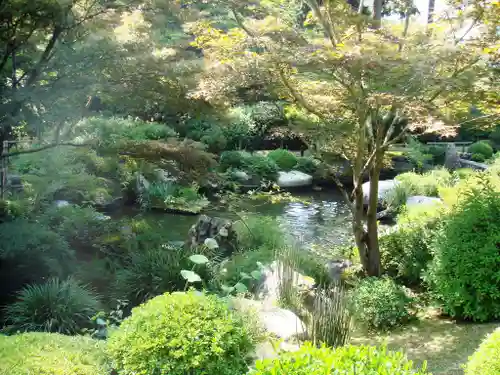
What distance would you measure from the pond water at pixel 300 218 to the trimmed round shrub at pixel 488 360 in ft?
20.4

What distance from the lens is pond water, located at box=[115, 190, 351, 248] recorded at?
33.3 ft

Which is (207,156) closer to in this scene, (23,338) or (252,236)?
(252,236)

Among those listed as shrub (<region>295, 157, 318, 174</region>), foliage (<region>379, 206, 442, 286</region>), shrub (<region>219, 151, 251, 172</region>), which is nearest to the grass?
foliage (<region>379, 206, 442, 286</region>)

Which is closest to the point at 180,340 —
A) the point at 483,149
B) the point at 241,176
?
the point at 241,176

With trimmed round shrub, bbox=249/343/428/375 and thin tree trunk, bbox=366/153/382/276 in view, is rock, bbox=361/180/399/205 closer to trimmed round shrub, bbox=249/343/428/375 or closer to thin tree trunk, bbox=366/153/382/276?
thin tree trunk, bbox=366/153/382/276

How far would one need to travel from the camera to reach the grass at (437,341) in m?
4.68

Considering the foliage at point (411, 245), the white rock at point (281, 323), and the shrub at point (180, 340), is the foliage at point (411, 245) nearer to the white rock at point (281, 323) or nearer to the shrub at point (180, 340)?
the white rock at point (281, 323)

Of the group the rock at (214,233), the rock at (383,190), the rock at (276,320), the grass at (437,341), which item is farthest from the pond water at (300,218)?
the rock at (276,320)

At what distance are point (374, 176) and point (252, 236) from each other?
2.28 metres

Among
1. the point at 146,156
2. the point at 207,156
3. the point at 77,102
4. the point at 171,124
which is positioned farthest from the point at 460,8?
the point at 171,124

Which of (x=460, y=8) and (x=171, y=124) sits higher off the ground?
(x=460, y=8)

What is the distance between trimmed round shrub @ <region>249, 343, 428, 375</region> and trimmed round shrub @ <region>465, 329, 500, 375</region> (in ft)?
2.62

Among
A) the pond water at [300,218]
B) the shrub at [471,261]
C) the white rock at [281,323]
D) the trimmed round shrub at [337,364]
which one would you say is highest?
the trimmed round shrub at [337,364]

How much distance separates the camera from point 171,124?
1734 cm
